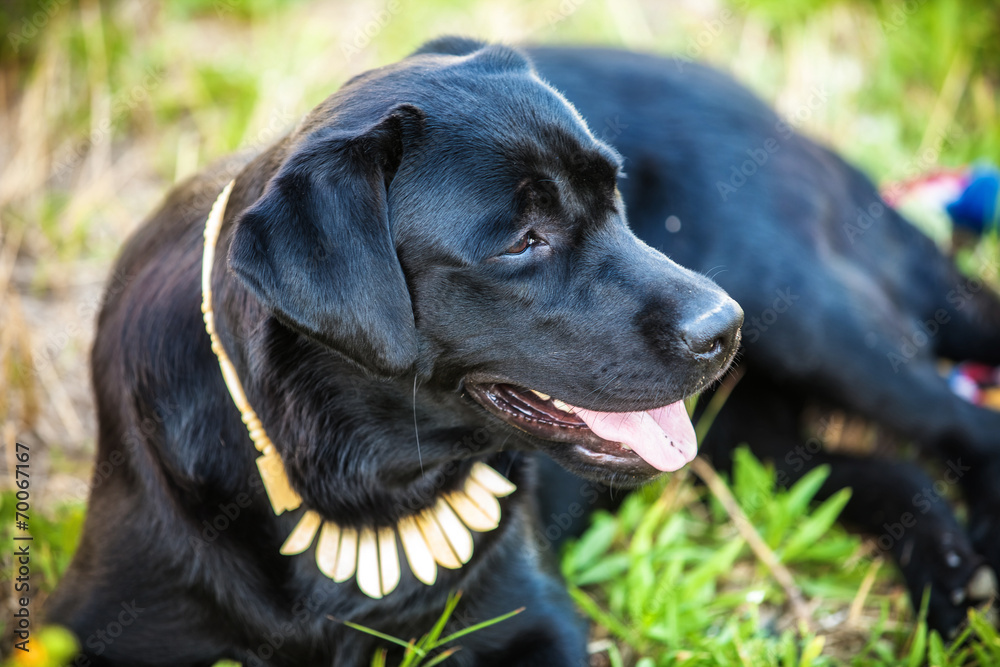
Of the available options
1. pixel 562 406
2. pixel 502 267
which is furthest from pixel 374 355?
pixel 562 406

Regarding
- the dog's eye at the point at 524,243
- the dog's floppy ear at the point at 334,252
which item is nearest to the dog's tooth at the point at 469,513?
the dog's floppy ear at the point at 334,252

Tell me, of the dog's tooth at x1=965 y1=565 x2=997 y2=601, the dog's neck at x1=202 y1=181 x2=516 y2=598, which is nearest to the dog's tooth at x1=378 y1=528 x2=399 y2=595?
the dog's neck at x1=202 y1=181 x2=516 y2=598

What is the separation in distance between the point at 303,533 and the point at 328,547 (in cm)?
6

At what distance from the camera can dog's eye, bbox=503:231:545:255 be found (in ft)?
5.95

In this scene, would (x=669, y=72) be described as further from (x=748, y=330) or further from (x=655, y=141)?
(x=748, y=330)

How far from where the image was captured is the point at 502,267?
1794 mm

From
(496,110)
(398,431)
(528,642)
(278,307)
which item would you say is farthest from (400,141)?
(528,642)

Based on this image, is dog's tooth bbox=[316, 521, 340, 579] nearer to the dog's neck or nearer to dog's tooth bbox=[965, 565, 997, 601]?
the dog's neck

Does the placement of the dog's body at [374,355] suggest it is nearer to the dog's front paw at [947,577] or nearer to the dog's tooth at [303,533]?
the dog's tooth at [303,533]

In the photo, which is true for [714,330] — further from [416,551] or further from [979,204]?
[979,204]

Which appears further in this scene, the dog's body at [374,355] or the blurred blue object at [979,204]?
the blurred blue object at [979,204]

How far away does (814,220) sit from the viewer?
9.71 ft

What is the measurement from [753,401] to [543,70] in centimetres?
135

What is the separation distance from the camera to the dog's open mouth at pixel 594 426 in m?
1.90
